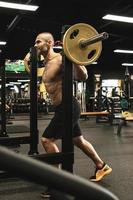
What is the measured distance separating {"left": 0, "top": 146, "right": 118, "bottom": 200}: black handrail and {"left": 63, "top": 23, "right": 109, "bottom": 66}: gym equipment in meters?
1.44

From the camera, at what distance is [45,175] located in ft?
1.44

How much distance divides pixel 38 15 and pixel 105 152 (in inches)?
200

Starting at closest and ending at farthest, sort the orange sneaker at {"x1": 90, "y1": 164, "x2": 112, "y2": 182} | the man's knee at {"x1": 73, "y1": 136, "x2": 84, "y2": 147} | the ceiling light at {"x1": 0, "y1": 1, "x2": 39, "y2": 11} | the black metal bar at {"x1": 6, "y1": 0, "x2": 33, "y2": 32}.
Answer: the man's knee at {"x1": 73, "y1": 136, "x2": 84, "y2": 147}, the orange sneaker at {"x1": 90, "y1": 164, "x2": 112, "y2": 182}, the ceiling light at {"x1": 0, "y1": 1, "x2": 39, "y2": 11}, the black metal bar at {"x1": 6, "y1": 0, "x2": 33, "y2": 32}

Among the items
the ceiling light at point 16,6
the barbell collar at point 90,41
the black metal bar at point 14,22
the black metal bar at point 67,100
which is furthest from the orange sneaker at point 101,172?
the black metal bar at point 14,22

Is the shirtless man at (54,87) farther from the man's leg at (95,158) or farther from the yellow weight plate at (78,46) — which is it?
the yellow weight plate at (78,46)

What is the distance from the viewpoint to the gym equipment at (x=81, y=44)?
6.16ft

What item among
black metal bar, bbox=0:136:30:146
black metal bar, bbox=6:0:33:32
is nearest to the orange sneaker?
black metal bar, bbox=0:136:30:146

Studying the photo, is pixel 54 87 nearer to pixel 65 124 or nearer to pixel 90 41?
pixel 65 124

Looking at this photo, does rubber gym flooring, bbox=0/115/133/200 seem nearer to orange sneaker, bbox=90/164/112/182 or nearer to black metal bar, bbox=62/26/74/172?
orange sneaker, bbox=90/164/112/182

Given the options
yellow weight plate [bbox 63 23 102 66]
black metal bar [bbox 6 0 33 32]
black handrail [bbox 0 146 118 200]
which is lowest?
black handrail [bbox 0 146 118 200]

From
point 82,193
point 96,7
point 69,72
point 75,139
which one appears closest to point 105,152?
point 75,139

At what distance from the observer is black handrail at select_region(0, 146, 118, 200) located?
0.43 m

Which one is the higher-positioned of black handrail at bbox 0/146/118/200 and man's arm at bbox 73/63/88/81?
man's arm at bbox 73/63/88/81

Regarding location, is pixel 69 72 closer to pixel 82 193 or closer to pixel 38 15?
pixel 82 193
